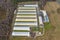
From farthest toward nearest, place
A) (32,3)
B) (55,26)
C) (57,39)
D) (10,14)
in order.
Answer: (32,3)
(10,14)
(55,26)
(57,39)

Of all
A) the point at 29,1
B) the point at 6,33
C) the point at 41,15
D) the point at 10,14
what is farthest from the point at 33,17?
the point at 29,1

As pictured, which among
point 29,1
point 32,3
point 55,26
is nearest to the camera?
point 55,26

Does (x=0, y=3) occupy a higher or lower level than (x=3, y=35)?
higher

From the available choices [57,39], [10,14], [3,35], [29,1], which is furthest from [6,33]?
[29,1]

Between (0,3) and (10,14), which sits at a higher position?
(0,3)

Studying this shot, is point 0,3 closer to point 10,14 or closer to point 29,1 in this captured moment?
point 10,14

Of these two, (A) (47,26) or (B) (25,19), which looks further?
(B) (25,19)

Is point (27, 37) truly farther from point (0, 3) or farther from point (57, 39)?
point (0, 3)

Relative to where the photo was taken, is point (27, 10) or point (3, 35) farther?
point (27, 10)

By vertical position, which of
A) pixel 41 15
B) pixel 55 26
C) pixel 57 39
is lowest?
pixel 57 39
